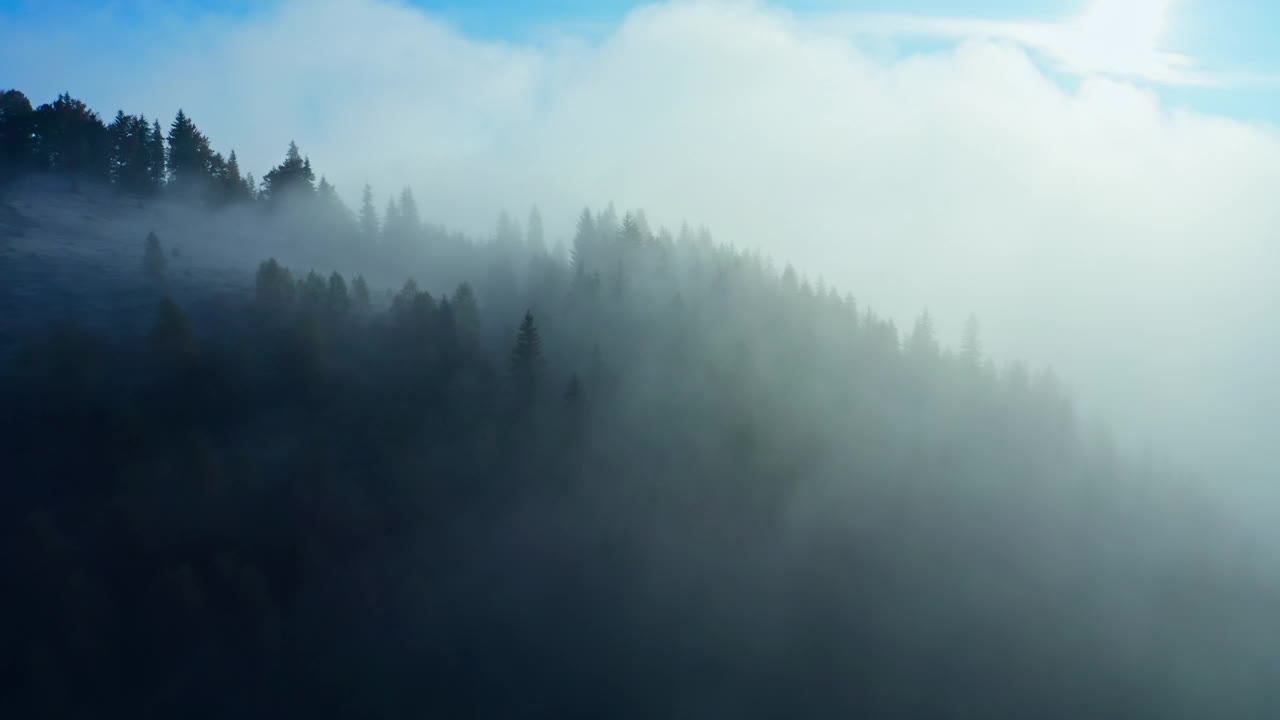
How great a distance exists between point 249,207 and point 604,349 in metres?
66.9

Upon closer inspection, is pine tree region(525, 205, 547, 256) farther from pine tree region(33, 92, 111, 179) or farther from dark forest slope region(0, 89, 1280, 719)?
pine tree region(33, 92, 111, 179)

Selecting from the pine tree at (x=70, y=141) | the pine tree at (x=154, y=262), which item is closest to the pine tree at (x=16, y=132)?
the pine tree at (x=70, y=141)

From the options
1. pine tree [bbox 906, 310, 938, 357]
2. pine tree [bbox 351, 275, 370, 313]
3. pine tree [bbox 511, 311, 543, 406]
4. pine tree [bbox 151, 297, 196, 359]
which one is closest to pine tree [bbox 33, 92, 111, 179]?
pine tree [bbox 351, 275, 370, 313]

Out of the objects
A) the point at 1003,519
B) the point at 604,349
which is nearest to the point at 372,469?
the point at 604,349

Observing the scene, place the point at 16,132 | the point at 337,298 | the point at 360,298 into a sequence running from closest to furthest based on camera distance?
the point at 337,298
the point at 360,298
the point at 16,132

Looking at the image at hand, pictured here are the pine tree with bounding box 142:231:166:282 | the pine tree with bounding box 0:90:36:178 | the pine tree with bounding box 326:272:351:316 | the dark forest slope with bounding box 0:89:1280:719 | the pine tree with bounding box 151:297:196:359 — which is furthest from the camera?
the pine tree with bounding box 0:90:36:178

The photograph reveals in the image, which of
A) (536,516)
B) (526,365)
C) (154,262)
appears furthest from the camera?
(154,262)

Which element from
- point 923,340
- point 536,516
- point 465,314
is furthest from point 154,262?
point 923,340

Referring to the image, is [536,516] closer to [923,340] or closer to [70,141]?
[923,340]

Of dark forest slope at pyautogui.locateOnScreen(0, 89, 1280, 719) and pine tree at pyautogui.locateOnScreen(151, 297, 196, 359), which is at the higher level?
pine tree at pyautogui.locateOnScreen(151, 297, 196, 359)

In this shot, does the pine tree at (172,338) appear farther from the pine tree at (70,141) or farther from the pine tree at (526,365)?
the pine tree at (70,141)

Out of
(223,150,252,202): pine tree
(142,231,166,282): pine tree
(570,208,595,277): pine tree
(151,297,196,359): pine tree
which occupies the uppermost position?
(223,150,252,202): pine tree

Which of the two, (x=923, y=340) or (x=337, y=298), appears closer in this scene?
(x=337, y=298)

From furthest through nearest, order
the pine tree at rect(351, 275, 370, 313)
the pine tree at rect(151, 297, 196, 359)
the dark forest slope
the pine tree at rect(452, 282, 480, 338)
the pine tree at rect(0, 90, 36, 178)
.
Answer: the pine tree at rect(0, 90, 36, 178) < the pine tree at rect(351, 275, 370, 313) < the pine tree at rect(452, 282, 480, 338) < the pine tree at rect(151, 297, 196, 359) < the dark forest slope
